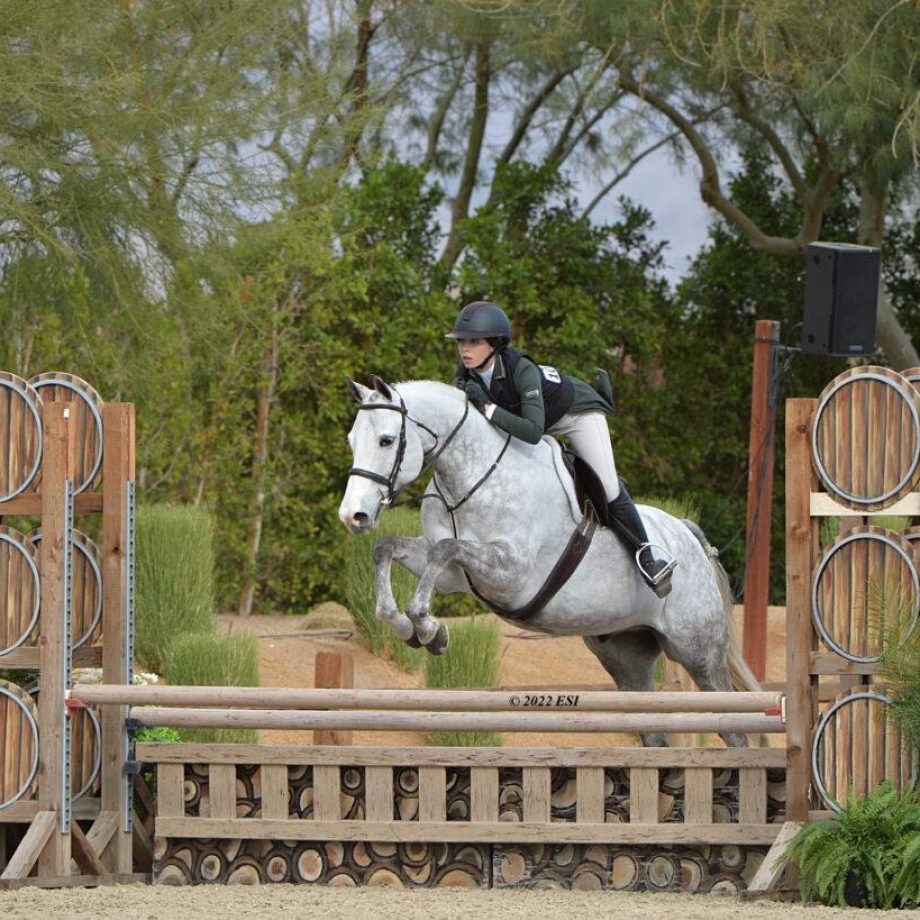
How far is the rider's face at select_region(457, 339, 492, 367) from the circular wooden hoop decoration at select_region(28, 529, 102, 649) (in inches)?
55.3

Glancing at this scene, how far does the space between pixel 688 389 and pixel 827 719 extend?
→ 27.9 ft

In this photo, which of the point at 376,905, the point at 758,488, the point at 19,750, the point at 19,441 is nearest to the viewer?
the point at 376,905

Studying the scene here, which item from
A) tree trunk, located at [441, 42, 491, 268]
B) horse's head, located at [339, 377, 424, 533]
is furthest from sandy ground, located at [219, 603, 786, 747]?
tree trunk, located at [441, 42, 491, 268]

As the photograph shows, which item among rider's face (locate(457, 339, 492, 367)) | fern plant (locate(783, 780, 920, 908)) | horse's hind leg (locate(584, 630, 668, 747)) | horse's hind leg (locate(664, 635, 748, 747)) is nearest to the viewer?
fern plant (locate(783, 780, 920, 908))

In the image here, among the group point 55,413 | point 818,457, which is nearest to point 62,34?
point 55,413

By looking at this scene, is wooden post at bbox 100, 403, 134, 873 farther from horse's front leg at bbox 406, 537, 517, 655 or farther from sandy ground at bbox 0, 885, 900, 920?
horse's front leg at bbox 406, 537, 517, 655

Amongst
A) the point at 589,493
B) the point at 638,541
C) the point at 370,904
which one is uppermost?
the point at 589,493

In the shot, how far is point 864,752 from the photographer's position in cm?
459

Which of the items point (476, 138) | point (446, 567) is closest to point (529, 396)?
point (446, 567)

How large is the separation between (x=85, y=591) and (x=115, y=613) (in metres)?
0.14

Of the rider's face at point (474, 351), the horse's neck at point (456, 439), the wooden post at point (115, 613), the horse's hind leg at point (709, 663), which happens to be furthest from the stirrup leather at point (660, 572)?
the wooden post at point (115, 613)

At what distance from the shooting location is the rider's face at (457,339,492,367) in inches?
195

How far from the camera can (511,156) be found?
1580 cm

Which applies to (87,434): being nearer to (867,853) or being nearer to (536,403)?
(536,403)
